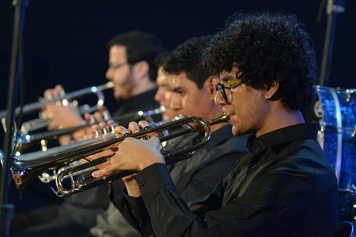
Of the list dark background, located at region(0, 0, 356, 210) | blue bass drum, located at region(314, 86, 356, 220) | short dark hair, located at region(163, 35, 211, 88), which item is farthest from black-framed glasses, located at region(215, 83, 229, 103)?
dark background, located at region(0, 0, 356, 210)

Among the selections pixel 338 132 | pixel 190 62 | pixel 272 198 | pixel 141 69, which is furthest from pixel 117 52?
pixel 272 198

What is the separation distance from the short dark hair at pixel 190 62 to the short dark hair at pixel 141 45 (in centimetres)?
143

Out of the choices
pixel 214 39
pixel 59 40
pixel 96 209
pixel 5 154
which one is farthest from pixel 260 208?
pixel 59 40

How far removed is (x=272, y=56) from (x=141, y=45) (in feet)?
9.36

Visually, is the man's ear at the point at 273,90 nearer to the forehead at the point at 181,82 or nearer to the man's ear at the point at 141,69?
the forehead at the point at 181,82

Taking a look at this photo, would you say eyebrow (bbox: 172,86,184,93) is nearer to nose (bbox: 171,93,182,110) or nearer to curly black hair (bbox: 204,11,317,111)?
nose (bbox: 171,93,182,110)

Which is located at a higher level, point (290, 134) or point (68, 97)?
point (68, 97)

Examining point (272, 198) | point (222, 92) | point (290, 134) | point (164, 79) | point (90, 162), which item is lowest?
point (272, 198)

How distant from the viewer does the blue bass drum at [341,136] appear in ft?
9.70

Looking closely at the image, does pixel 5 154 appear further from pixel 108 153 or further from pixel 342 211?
pixel 342 211

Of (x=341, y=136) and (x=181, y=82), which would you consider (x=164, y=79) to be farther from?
(x=341, y=136)

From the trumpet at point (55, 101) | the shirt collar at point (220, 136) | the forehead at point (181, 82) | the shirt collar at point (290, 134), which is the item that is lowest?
the shirt collar at point (290, 134)

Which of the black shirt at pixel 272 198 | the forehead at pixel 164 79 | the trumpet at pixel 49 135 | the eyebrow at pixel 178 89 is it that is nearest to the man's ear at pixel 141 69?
the trumpet at pixel 49 135

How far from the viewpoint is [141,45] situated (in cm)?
518
